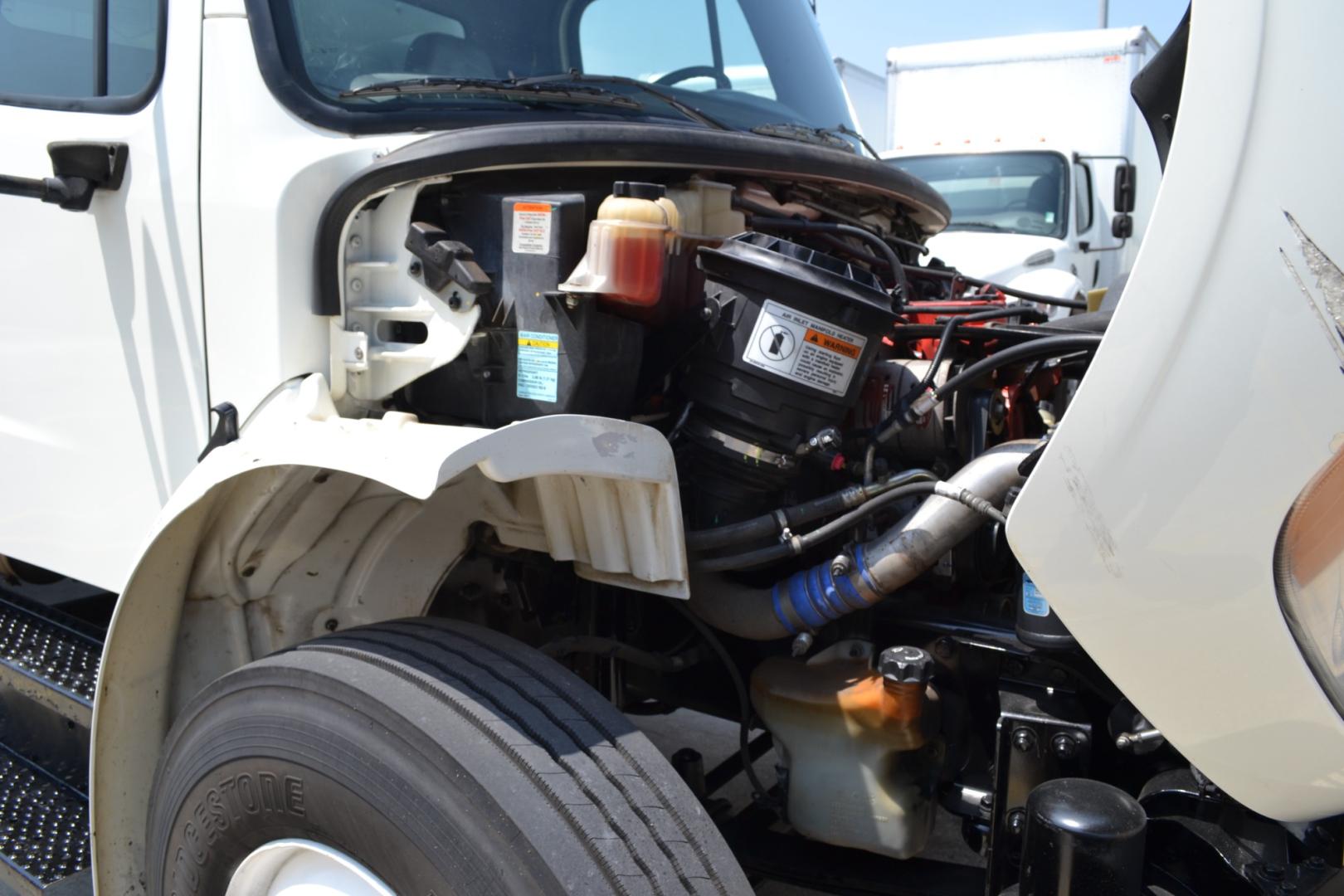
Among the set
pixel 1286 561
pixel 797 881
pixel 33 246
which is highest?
pixel 33 246

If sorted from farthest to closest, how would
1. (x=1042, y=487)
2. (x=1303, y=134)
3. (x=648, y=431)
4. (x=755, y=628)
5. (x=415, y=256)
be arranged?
(x=755, y=628), (x=415, y=256), (x=648, y=431), (x=1042, y=487), (x=1303, y=134)

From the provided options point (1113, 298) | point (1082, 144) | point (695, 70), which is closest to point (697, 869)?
point (1113, 298)

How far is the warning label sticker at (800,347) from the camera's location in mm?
1918

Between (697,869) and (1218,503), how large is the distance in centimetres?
87

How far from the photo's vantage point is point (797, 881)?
7.68ft

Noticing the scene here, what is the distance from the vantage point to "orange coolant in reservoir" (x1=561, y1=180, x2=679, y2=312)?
1822 millimetres

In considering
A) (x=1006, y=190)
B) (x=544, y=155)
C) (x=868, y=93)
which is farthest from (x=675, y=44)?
(x=868, y=93)

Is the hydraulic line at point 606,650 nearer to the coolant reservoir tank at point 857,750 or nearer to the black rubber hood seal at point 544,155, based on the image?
the coolant reservoir tank at point 857,750

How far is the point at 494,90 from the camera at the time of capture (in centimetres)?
218

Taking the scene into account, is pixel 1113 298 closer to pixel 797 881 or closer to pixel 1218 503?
pixel 1218 503

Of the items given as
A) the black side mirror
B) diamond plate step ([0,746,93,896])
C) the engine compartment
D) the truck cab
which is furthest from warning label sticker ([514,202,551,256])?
the black side mirror

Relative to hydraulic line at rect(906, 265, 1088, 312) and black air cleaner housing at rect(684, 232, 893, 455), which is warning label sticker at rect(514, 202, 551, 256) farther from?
hydraulic line at rect(906, 265, 1088, 312)

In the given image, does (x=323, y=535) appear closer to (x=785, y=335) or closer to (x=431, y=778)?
(x=431, y=778)

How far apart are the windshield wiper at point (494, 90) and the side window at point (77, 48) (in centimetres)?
49
